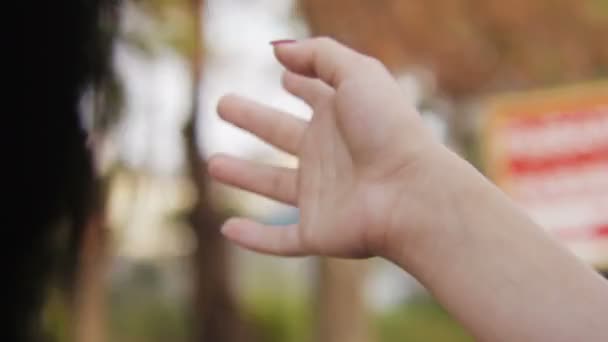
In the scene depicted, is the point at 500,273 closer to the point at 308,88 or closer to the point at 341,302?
the point at 308,88

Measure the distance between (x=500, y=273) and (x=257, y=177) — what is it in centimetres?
20

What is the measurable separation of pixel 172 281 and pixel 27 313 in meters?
2.32

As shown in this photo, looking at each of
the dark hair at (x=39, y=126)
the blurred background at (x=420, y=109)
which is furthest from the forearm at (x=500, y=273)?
the blurred background at (x=420, y=109)

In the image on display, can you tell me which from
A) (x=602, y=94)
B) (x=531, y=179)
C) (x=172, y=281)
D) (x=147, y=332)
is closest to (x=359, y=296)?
(x=531, y=179)

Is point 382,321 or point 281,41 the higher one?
point 281,41

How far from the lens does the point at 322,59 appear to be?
0.56 metres

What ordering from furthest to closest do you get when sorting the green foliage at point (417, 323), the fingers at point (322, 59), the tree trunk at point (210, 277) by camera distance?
the green foliage at point (417, 323), the tree trunk at point (210, 277), the fingers at point (322, 59)

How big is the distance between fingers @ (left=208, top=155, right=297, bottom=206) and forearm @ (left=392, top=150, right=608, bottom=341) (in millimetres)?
111

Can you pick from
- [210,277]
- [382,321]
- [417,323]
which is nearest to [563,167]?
[210,277]

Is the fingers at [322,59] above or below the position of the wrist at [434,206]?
above

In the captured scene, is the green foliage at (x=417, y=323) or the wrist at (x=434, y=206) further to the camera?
the green foliage at (x=417, y=323)

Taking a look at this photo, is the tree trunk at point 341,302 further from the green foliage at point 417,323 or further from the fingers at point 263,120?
the fingers at point 263,120

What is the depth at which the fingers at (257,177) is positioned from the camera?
1.90ft

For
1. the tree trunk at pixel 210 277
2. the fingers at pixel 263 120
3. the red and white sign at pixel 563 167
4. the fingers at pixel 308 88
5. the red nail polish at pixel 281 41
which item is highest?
the red nail polish at pixel 281 41
